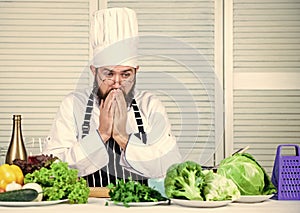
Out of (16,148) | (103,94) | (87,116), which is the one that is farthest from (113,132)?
(16,148)

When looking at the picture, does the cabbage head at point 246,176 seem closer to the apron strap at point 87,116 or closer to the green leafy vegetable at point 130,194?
the green leafy vegetable at point 130,194

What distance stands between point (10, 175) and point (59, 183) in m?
0.13

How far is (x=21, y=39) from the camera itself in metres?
3.19

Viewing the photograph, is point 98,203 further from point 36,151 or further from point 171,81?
point 171,81

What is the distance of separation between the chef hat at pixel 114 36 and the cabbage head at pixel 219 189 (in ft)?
2.65

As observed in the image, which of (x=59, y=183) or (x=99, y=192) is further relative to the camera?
(x=99, y=192)

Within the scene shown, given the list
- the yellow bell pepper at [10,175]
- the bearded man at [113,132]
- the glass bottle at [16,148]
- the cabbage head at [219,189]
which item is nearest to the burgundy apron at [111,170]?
the bearded man at [113,132]

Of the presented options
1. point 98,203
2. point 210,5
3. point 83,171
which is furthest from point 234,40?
point 98,203

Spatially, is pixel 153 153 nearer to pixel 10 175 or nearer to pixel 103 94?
pixel 103 94

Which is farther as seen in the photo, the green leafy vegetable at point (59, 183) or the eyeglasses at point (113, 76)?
the eyeglasses at point (113, 76)

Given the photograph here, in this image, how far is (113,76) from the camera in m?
2.23

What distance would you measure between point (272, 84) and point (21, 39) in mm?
1303

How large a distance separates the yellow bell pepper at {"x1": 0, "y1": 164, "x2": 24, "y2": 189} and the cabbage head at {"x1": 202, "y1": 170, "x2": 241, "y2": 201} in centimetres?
46

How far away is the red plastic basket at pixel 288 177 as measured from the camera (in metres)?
1.63
